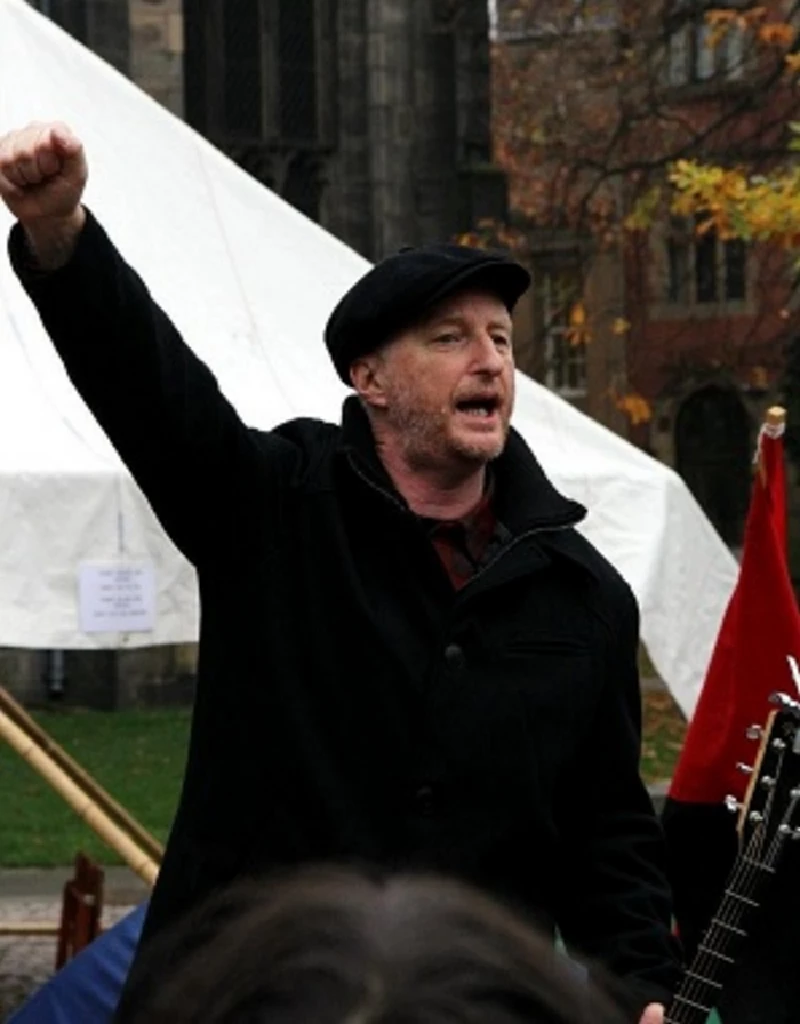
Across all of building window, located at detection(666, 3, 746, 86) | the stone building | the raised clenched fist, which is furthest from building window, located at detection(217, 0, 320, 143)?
the raised clenched fist

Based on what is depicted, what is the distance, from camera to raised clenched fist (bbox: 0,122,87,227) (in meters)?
2.86

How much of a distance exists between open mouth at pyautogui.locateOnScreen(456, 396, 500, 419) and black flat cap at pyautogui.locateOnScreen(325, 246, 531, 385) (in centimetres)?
12

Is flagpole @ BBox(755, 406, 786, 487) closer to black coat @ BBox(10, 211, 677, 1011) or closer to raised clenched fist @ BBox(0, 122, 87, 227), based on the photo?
black coat @ BBox(10, 211, 677, 1011)

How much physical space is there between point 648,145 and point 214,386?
25.4 m

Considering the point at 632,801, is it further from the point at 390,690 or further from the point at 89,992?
the point at 89,992

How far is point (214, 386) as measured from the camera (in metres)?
3.15

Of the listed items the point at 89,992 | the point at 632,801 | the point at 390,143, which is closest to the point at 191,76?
the point at 390,143

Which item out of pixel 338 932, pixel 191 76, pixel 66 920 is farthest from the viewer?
pixel 191 76

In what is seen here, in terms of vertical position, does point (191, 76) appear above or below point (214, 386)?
above

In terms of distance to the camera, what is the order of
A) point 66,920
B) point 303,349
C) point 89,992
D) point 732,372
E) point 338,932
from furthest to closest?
point 732,372 < point 66,920 < point 303,349 < point 89,992 < point 338,932

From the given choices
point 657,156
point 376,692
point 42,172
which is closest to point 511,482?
point 376,692

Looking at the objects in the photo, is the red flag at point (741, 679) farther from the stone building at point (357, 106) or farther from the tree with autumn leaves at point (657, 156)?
the stone building at point (357, 106)

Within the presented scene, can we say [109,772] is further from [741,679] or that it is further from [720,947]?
[720,947]

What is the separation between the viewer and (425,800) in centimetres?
316
